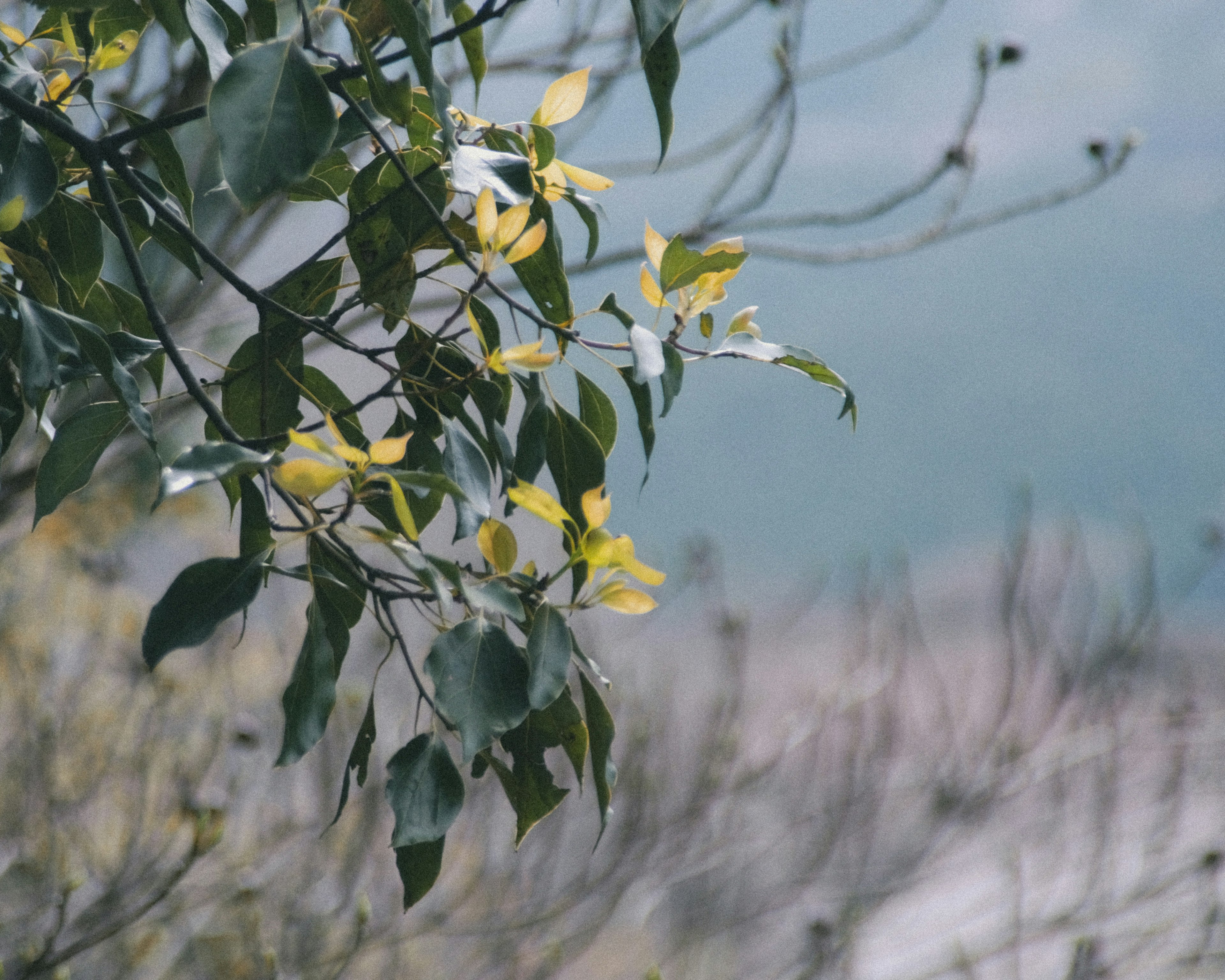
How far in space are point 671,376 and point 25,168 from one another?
30 cm

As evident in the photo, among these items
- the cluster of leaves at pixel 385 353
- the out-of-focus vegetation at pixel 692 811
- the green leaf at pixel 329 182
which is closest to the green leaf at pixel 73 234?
the cluster of leaves at pixel 385 353

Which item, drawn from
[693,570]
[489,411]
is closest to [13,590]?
[693,570]

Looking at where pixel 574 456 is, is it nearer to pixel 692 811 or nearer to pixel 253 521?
pixel 253 521

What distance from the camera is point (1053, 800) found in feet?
6.27

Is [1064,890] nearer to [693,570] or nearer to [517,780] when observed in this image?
[693,570]

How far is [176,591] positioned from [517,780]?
0.17 metres

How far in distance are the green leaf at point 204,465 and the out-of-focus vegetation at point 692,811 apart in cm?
90

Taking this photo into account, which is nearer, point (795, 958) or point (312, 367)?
point (312, 367)

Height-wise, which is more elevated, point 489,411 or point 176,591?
point 489,411

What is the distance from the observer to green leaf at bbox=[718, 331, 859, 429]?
0.49 metres

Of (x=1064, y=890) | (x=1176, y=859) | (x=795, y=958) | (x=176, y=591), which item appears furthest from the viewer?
(x=1064, y=890)

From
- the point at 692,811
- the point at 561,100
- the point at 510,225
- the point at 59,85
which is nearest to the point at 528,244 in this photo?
the point at 510,225

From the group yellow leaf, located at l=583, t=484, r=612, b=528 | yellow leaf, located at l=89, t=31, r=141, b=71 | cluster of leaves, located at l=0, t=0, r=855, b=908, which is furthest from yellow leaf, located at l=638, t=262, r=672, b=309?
yellow leaf, located at l=89, t=31, r=141, b=71

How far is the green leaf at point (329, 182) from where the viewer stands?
1.90ft
